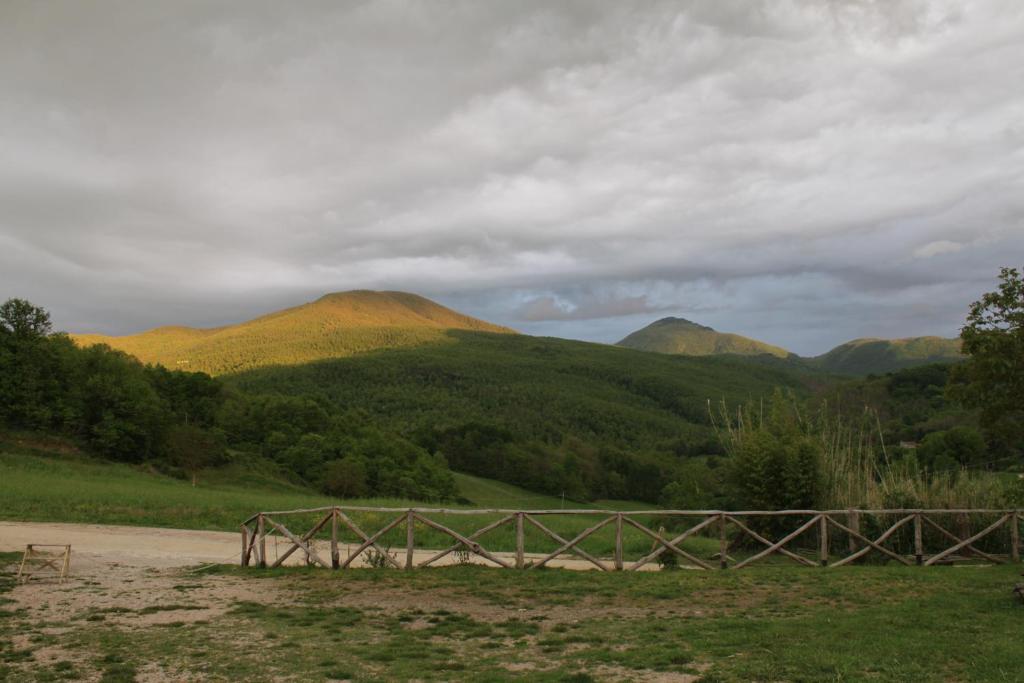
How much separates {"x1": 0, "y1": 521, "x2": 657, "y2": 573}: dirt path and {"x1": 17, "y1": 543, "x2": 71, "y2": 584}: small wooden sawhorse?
0.48m

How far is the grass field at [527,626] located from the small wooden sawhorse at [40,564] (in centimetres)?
42

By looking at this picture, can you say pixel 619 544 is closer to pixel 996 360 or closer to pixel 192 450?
pixel 996 360

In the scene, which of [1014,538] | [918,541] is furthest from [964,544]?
[1014,538]

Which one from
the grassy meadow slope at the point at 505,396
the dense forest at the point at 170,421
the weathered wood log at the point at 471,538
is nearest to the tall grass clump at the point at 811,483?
the weathered wood log at the point at 471,538

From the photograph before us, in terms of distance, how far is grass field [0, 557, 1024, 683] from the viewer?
847cm

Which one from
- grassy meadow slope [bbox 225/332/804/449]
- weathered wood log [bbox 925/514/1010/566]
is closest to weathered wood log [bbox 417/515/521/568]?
weathered wood log [bbox 925/514/1010/566]

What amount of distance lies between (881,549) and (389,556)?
37.0 ft

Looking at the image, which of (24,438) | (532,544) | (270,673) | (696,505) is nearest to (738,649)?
(270,673)

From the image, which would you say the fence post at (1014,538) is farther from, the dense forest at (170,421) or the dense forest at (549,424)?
the dense forest at (170,421)

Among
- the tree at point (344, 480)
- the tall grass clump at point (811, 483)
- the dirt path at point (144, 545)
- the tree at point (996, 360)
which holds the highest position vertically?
the tree at point (996, 360)

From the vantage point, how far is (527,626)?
11.0 m

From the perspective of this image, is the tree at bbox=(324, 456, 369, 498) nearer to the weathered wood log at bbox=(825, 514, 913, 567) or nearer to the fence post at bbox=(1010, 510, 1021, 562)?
the weathered wood log at bbox=(825, 514, 913, 567)

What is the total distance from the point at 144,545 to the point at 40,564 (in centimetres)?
510

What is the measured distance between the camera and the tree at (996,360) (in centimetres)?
1486
